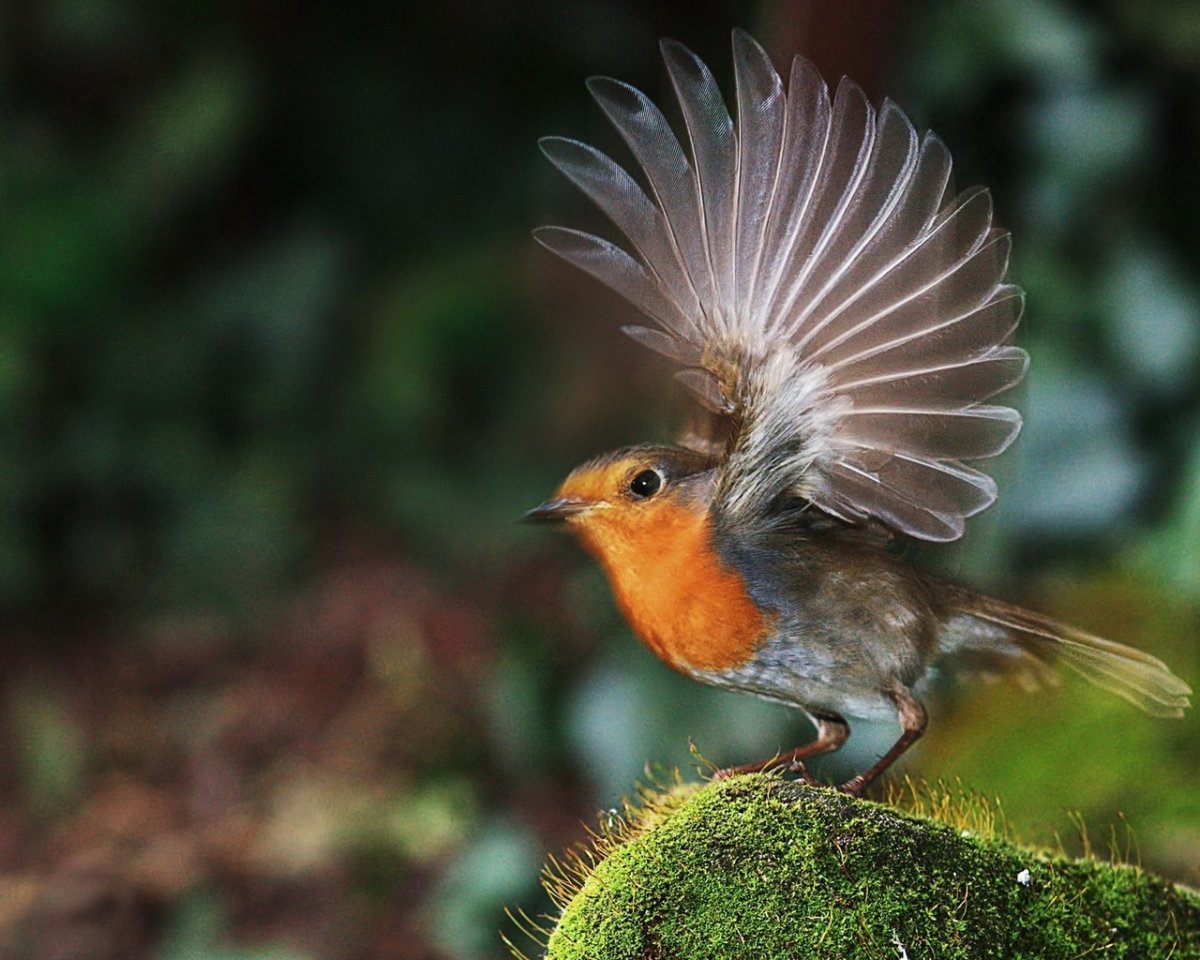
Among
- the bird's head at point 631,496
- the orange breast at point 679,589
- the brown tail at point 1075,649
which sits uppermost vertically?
the bird's head at point 631,496

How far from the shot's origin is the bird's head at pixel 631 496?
2062 millimetres

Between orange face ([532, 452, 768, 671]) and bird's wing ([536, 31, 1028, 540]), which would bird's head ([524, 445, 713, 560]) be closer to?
orange face ([532, 452, 768, 671])

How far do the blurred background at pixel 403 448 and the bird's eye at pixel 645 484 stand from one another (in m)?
0.39

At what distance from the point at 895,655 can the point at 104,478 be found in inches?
161

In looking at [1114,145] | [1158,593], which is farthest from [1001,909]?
[1114,145]

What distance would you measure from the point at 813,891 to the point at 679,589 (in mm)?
437

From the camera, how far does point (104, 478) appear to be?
553 centimetres

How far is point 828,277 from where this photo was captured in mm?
1867

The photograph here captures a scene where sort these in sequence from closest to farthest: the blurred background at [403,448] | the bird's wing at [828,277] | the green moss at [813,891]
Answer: the green moss at [813,891], the bird's wing at [828,277], the blurred background at [403,448]

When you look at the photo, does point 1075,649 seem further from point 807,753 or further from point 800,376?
point 800,376

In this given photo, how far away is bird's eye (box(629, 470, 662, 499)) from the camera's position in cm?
208

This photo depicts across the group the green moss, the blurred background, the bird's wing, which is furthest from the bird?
the blurred background

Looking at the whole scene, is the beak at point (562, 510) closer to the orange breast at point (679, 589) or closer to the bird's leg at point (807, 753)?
the orange breast at point (679, 589)

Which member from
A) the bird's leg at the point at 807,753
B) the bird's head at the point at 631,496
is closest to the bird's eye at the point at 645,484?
the bird's head at the point at 631,496
